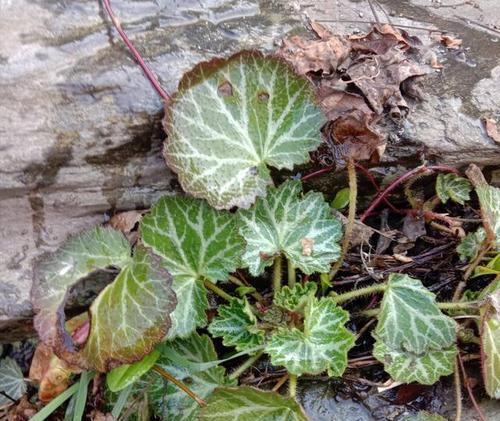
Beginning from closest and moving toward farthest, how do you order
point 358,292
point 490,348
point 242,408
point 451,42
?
point 242,408
point 490,348
point 358,292
point 451,42

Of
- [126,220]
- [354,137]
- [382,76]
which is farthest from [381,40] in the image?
[126,220]

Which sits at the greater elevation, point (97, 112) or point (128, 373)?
point (97, 112)

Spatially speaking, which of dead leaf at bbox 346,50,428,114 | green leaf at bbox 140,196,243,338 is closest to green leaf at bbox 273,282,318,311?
green leaf at bbox 140,196,243,338

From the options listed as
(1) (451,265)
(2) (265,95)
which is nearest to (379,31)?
(2) (265,95)

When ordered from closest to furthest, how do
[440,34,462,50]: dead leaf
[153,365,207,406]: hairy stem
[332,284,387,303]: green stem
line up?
1. [153,365,207,406]: hairy stem
2. [332,284,387,303]: green stem
3. [440,34,462,50]: dead leaf

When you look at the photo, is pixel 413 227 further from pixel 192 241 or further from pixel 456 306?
pixel 192 241

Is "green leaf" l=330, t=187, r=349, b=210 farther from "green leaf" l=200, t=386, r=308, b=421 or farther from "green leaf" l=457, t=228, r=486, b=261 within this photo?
"green leaf" l=200, t=386, r=308, b=421
